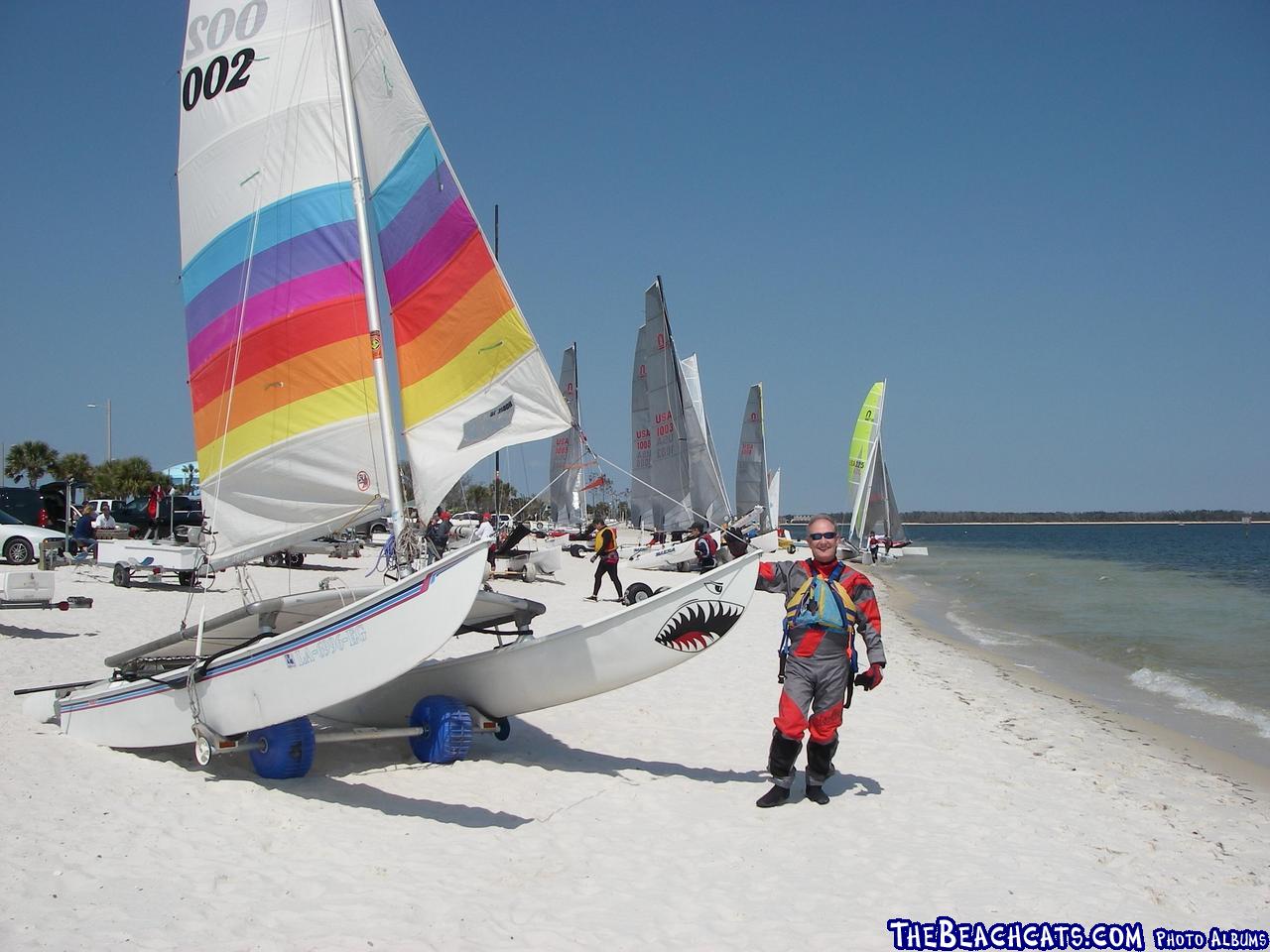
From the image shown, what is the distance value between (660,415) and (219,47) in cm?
1584

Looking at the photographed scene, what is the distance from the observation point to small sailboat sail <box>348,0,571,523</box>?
6.11m

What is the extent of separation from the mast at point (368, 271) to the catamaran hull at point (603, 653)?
3.70 ft

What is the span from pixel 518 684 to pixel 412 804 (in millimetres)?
1069

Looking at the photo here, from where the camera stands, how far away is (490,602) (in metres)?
6.23

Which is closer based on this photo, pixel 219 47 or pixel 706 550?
pixel 219 47

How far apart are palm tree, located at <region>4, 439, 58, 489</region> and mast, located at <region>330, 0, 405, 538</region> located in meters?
48.7

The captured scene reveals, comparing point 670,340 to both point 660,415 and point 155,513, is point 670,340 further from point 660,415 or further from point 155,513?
point 155,513

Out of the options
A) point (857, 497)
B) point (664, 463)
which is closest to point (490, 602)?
point (664, 463)

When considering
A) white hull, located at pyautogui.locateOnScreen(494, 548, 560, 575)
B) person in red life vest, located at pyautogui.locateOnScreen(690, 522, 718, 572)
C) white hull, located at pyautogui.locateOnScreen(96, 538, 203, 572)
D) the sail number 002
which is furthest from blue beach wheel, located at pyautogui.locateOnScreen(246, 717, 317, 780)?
person in red life vest, located at pyautogui.locateOnScreen(690, 522, 718, 572)

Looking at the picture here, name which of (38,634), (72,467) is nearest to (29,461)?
(72,467)

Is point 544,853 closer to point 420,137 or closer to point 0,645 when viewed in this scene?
point 420,137

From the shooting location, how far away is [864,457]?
38312 millimetres

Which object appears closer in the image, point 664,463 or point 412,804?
point 412,804

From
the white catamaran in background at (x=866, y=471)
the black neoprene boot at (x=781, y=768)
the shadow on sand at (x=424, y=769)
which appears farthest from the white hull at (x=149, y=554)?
the white catamaran in background at (x=866, y=471)
